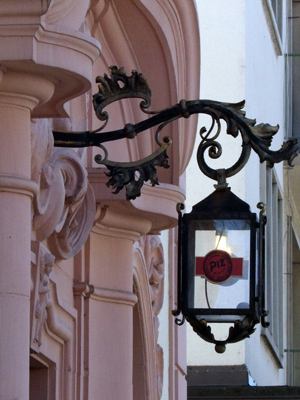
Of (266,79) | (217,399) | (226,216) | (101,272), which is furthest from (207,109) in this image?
(266,79)

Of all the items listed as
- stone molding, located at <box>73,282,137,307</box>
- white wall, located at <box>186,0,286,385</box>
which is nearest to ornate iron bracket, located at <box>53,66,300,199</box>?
stone molding, located at <box>73,282,137,307</box>

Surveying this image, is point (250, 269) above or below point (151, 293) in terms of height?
below

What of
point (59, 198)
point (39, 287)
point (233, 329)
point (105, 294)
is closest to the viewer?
point (233, 329)

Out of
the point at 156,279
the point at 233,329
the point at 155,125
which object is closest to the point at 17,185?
the point at 155,125

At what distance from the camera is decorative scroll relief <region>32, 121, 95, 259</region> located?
21.1ft

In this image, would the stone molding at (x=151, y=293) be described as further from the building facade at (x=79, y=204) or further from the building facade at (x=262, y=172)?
the building facade at (x=262, y=172)

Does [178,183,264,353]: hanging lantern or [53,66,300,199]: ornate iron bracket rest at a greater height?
[53,66,300,199]: ornate iron bracket

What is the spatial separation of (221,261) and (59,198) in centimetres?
86

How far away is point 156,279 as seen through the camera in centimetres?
1028

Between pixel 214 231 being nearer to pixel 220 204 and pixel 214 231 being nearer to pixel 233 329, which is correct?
pixel 220 204

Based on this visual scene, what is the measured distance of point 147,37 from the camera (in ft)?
26.7

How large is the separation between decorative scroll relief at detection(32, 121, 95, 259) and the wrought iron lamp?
0.37ft

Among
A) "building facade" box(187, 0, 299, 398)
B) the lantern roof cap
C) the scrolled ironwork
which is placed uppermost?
"building facade" box(187, 0, 299, 398)

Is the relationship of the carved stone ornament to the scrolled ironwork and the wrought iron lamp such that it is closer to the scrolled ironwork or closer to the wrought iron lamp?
the wrought iron lamp
